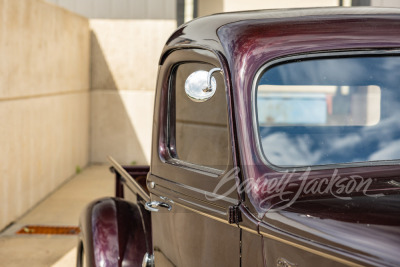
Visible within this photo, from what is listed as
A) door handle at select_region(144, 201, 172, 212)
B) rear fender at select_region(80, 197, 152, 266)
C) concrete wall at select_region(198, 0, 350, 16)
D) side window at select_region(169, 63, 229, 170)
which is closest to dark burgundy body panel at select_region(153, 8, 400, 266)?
side window at select_region(169, 63, 229, 170)

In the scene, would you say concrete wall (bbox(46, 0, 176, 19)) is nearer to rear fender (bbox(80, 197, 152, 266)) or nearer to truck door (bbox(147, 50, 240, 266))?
rear fender (bbox(80, 197, 152, 266))

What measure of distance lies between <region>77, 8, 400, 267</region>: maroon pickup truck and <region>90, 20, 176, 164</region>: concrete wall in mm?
7135

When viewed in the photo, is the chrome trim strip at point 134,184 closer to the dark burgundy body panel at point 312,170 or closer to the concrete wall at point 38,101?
the dark burgundy body panel at point 312,170

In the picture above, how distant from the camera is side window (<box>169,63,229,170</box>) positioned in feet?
7.66

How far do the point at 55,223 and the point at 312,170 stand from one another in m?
4.44

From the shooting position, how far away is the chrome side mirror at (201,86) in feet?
7.09

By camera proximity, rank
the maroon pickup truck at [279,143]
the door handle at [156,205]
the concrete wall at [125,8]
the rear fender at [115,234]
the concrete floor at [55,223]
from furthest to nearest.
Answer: the concrete wall at [125,8] < the concrete floor at [55,223] < the rear fender at [115,234] < the door handle at [156,205] < the maroon pickup truck at [279,143]

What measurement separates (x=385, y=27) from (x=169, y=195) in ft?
3.44

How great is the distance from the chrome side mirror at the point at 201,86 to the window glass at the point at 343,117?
161mm

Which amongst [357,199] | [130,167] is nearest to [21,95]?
[130,167]

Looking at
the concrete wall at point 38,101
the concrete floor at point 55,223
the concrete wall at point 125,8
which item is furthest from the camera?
the concrete wall at point 125,8

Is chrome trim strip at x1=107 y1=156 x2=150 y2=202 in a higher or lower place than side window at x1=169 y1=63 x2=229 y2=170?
lower

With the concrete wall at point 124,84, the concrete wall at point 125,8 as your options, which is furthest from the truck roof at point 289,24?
the concrete wall at point 125,8

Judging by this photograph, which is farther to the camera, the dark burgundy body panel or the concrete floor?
the concrete floor
